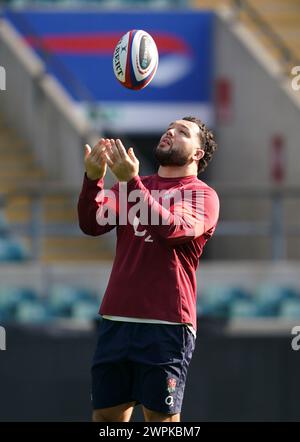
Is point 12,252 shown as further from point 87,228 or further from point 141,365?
point 141,365

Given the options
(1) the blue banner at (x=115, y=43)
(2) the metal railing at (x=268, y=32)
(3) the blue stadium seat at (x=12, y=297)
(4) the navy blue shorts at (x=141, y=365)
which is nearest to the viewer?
(4) the navy blue shorts at (x=141, y=365)

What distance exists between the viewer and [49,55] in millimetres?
14883

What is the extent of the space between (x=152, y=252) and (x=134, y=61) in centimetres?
92

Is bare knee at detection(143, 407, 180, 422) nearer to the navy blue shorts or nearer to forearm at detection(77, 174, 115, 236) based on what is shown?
the navy blue shorts

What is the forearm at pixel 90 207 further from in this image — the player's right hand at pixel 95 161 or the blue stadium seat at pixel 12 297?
the blue stadium seat at pixel 12 297

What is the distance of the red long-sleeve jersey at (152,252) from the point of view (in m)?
5.94

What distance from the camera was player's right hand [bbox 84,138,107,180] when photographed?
225 inches

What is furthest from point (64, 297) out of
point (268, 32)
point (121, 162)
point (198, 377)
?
point (121, 162)

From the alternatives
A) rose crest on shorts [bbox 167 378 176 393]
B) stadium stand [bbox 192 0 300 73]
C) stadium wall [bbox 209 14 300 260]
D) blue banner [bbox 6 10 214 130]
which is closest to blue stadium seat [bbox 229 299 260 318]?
stadium wall [bbox 209 14 300 260]

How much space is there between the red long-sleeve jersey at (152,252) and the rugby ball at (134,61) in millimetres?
529

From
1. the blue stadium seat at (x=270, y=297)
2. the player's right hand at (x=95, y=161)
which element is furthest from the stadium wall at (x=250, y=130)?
the player's right hand at (x=95, y=161)

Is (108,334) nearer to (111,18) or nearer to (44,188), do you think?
(44,188)

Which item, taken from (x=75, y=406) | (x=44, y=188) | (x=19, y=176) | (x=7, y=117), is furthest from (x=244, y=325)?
(x=7, y=117)

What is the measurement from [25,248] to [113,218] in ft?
22.9
